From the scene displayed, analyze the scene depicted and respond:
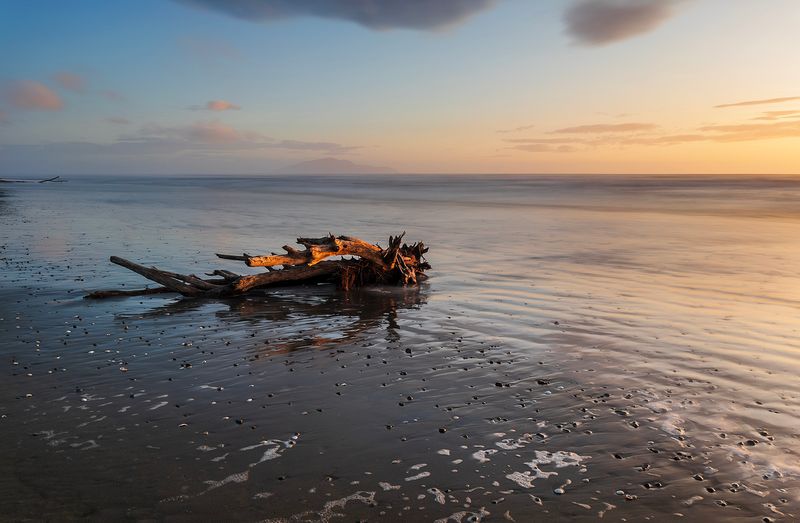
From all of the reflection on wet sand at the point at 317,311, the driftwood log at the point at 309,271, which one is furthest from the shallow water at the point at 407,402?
the driftwood log at the point at 309,271

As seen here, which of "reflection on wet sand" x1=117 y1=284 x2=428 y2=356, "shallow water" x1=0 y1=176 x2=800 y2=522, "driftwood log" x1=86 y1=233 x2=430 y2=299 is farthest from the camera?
"driftwood log" x1=86 y1=233 x2=430 y2=299

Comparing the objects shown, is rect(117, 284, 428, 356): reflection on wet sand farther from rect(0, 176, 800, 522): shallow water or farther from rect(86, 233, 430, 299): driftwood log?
rect(86, 233, 430, 299): driftwood log

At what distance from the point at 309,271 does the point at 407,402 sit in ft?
34.7

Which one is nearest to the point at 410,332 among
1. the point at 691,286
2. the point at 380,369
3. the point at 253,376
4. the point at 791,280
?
the point at 380,369

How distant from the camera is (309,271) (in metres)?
19.1

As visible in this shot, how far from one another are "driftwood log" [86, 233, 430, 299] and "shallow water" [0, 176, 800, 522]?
0.63m

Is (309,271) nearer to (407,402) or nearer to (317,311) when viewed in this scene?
(317,311)

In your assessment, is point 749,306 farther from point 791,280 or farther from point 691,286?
Answer: point 791,280

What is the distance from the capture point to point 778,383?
10.0m

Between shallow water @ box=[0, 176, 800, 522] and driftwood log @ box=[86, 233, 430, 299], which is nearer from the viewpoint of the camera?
shallow water @ box=[0, 176, 800, 522]

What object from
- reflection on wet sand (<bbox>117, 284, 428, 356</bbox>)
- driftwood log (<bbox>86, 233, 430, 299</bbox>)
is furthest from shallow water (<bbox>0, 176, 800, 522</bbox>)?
driftwood log (<bbox>86, 233, 430, 299</bbox>)

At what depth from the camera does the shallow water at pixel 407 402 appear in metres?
6.45

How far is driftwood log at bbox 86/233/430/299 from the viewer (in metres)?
17.5

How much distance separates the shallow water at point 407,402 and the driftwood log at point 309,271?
0.63m
